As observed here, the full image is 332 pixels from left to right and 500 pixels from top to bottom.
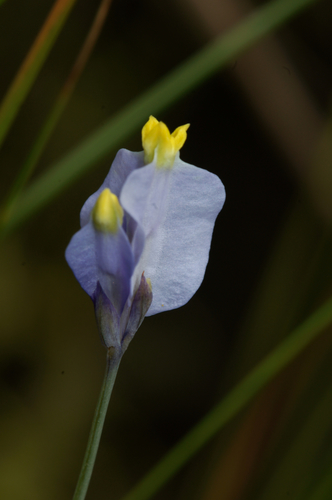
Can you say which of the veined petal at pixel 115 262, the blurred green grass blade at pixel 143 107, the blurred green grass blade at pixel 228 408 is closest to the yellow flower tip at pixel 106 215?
the veined petal at pixel 115 262

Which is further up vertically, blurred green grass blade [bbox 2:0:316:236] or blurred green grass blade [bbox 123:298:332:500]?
blurred green grass blade [bbox 2:0:316:236]

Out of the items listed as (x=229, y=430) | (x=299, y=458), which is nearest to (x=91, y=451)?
(x=299, y=458)

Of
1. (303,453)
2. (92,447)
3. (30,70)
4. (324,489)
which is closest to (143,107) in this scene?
(30,70)

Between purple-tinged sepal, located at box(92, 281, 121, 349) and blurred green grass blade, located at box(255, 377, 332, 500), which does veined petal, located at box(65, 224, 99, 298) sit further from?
blurred green grass blade, located at box(255, 377, 332, 500)

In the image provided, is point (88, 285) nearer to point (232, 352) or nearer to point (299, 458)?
point (299, 458)

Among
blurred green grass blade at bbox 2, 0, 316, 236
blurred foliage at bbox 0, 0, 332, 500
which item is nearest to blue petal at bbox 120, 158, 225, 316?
blurred green grass blade at bbox 2, 0, 316, 236

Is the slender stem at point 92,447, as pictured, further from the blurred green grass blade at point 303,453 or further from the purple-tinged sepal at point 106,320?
the blurred green grass blade at point 303,453

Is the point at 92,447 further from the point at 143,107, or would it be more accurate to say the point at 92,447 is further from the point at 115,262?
the point at 143,107
